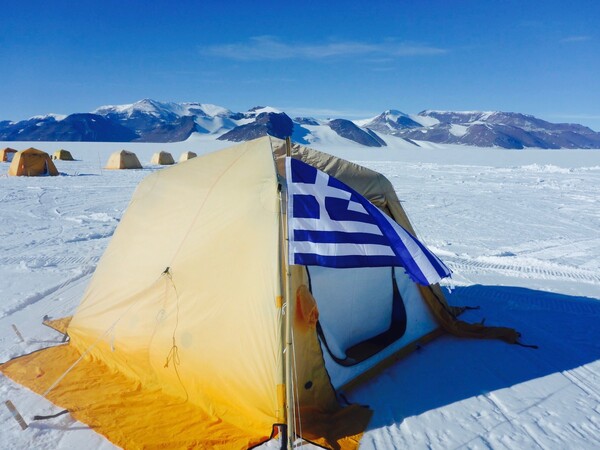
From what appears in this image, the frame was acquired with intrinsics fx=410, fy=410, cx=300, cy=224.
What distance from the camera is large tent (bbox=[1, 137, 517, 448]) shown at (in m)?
3.09

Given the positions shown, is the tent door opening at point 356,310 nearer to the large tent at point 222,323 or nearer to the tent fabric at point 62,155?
the large tent at point 222,323

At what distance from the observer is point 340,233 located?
9.77 feet

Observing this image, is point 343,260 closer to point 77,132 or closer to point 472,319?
point 472,319

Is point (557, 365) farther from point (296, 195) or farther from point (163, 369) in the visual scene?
point (163, 369)

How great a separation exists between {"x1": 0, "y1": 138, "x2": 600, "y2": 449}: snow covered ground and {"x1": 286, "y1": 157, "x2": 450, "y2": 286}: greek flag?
4.09 feet

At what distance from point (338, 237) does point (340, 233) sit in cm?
4

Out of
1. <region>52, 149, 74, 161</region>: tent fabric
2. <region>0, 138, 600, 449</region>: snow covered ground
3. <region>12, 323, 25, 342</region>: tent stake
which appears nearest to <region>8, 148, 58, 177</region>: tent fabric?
<region>0, 138, 600, 449</region>: snow covered ground

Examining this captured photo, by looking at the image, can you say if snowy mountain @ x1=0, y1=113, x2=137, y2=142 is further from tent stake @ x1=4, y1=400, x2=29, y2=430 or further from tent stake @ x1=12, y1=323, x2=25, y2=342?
tent stake @ x1=4, y1=400, x2=29, y2=430

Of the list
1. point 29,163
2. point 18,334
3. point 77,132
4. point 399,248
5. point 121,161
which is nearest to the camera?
point 399,248

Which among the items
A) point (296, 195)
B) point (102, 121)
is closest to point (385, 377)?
point (296, 195)

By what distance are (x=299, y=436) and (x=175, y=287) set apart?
5.27 ft

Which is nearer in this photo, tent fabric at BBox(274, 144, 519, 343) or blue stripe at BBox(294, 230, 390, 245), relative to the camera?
blue stripe at BBox(294, 230, 390, 245)

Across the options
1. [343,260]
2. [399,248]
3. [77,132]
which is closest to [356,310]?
[399,248]

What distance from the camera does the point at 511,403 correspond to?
139 inches
